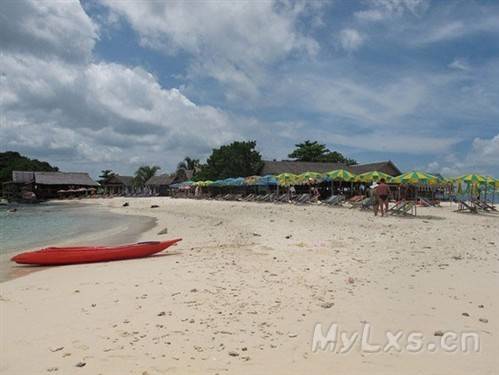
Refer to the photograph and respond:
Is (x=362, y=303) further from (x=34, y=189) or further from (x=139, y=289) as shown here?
(x=34, y=189)

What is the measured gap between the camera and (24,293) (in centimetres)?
590

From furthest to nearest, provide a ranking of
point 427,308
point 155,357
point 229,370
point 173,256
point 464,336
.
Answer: point 173,256 → point 427,308 → point 464,336 → point 155,357 → point 229,370

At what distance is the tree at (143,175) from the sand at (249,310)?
7160 centimetres

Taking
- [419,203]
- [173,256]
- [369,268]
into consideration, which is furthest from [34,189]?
[369,268]

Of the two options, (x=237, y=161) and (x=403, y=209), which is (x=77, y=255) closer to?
(x=403, y=209)

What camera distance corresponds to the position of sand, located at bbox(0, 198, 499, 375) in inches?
129

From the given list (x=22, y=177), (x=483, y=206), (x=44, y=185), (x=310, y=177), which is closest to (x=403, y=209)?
(x=483, y=206)

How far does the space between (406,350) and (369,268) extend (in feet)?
10.6

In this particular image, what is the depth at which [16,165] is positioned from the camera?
6875cm

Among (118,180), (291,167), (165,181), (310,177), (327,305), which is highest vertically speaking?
(291,167)

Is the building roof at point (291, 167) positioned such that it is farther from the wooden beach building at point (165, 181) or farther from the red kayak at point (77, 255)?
the red kayak at point (77, 255)

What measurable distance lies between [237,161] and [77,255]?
36777 millimetres

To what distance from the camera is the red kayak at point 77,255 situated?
838 centimetres

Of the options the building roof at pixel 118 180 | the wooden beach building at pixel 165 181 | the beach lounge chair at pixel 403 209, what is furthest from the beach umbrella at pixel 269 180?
the building roof at pixel 118 180
